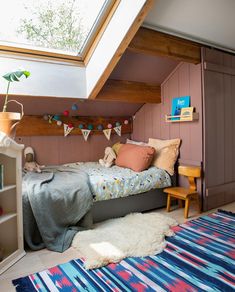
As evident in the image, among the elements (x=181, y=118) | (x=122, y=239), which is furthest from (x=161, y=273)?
(x=181, y=118)

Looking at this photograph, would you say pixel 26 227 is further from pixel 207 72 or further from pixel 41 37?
pixel 207 72

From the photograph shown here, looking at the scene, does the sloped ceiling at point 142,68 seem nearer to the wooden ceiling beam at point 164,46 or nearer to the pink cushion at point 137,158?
the wooden ceiling beam at point 164,46

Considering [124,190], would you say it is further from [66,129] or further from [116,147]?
[66,129]

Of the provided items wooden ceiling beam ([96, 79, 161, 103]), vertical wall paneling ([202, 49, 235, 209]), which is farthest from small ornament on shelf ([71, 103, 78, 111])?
vertical wall paneling ([202, 49, 235, 209])

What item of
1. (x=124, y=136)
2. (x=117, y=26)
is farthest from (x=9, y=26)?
(x=124, y=136)

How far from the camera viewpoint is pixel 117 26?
95.4 inches

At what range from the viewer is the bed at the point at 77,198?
2236 mm

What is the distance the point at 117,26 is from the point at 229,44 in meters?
1.65

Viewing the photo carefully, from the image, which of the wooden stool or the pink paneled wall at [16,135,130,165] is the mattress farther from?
the pink paneled wall at [16,135,130,165]

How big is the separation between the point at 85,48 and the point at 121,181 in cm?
152

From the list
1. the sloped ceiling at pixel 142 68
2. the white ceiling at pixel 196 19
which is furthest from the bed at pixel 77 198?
the white ceiling at pixel 196 19

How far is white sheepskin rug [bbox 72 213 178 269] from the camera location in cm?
203

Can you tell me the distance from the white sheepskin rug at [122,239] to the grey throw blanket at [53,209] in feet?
0.46

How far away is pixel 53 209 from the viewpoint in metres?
2.30
